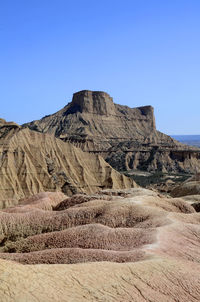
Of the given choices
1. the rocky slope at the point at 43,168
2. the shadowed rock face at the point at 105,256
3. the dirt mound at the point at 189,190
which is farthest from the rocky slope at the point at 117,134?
the shadowed rock face at the point at 105,256

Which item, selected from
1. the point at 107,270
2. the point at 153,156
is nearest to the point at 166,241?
the point at 107,270

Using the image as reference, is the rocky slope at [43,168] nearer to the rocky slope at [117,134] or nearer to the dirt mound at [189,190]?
the dirt mound at [189,190]

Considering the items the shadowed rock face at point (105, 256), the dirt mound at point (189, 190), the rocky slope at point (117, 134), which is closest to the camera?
the shadowed rock face at point (105, 256)

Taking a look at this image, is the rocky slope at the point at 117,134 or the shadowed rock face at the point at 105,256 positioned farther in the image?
the rocky slope at the point at 117,134

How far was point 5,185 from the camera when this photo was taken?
4966 centimetres

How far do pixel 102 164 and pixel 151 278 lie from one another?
60.9 meters

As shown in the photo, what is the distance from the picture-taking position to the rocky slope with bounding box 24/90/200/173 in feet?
400

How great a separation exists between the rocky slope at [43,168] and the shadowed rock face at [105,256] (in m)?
24.9

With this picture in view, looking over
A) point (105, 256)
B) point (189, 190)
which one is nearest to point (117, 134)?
point (189, 190)

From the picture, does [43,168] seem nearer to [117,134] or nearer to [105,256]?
[105,256]

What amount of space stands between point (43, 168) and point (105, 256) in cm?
4526

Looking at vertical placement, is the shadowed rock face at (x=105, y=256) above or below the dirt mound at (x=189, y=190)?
above

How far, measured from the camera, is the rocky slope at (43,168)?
5156 cm

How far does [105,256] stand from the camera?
1278 centimetres
